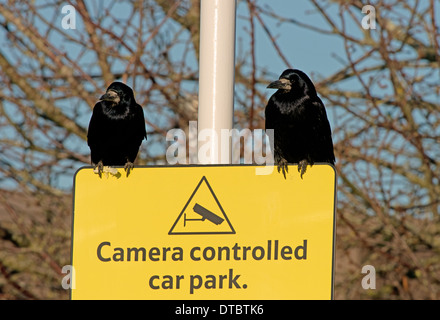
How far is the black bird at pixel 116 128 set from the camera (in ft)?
15.0

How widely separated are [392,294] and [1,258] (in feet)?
10.9

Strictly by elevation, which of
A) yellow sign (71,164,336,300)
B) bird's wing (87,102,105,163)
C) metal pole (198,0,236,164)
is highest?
bird's wing (87,102,105,163)

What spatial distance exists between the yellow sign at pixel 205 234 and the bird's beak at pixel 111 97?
5.70ft

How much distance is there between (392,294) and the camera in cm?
724

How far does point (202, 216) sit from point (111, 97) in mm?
2050

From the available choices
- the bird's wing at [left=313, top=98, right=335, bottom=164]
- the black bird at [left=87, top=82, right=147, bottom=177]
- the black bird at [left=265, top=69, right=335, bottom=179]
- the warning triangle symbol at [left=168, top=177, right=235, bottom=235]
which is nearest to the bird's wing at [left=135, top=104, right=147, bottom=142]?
the black bird at [left=87, top=82, right=147, bottom=177]

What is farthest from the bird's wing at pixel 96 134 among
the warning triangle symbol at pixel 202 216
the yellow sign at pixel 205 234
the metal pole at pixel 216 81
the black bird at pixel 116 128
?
the warning triangle symbol at pixel 202 216

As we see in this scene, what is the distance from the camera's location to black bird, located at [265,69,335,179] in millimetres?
4203

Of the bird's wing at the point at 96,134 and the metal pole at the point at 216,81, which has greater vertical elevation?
the bird's wing at the point at 96,134

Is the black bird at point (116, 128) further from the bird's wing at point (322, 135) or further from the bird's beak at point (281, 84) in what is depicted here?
the bird's wing at point (322, 135)

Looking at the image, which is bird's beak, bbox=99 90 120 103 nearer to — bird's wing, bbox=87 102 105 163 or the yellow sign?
bird's wing, bbox=87 102 105 163

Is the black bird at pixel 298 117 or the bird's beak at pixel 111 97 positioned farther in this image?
the bird's beak at pixel 111 97

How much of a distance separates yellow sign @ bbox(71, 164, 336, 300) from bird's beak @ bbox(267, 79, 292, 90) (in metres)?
1.69
